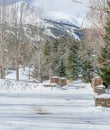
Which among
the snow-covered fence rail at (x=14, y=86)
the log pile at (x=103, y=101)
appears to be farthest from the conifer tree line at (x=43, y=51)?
the snow-covered fence rail at (x=14, y=86)

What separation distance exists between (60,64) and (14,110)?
4121 centimetres

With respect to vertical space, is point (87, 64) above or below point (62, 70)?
above

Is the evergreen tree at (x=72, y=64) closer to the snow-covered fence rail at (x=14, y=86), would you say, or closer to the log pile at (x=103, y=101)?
the snow-covered fence rail at (x=14, y=86)

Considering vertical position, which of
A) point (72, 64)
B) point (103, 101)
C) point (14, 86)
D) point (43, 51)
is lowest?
point (14, 86)

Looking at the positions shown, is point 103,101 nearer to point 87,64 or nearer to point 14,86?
point 14,86

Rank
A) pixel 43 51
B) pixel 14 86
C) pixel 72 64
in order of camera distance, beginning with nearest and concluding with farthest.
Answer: pixel 14 86 → pixel 43 51 → pixel 72 64

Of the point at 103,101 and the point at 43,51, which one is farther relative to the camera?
the point at 43,51

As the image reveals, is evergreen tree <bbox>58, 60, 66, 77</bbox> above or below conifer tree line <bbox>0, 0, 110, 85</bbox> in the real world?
below

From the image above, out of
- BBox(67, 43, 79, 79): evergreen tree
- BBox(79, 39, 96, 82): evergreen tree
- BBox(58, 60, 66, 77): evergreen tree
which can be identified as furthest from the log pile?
BBox(58, 60, 66, 77): evergreen tree

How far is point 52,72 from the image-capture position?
169 feet

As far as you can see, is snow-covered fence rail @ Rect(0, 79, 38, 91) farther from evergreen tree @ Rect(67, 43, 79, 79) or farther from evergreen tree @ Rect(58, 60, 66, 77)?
evergreen tree @ Rect(58, 60, 66, 77)

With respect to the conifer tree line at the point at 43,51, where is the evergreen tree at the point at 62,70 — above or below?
below

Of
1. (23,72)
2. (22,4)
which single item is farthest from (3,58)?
(23,72)

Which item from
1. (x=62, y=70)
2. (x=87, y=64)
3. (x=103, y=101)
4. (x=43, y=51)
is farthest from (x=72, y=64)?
(x=103, y=101)
